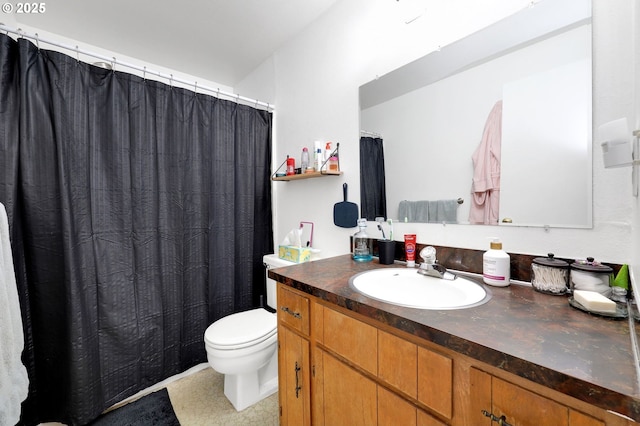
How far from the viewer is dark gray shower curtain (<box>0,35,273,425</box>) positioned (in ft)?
4.33

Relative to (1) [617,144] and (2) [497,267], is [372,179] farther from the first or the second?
(1) [617,144]

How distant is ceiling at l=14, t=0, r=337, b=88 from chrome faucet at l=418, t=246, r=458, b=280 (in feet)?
5.31

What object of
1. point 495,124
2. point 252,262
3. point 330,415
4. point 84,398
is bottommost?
point 84,398

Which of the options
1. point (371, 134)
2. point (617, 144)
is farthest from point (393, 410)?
point (371, 134)

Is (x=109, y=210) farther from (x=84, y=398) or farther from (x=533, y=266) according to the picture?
(x=533, y=266)

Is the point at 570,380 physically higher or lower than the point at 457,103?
lower

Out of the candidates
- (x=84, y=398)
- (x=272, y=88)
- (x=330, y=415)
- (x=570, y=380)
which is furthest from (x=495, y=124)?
(x=84, y=398)

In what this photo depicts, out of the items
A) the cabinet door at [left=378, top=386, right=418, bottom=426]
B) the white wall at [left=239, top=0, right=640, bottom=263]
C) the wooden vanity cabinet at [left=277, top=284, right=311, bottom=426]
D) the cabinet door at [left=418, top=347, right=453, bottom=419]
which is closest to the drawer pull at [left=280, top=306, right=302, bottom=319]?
the wooden vanity cabinet at [left=277, top=284, right=311, bottom=426]

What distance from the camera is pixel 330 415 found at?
909mm

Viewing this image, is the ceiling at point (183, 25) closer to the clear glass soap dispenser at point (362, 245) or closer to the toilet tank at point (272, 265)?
the clear glass soap dispenser at point (362, 245)

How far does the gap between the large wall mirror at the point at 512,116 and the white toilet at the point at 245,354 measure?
3.29ft

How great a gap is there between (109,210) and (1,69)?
0.78 metres

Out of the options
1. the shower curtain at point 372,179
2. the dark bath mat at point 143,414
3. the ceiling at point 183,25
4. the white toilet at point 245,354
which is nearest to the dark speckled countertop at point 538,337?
the shower curtain at point 372,179

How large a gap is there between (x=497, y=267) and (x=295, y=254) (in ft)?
3.58
